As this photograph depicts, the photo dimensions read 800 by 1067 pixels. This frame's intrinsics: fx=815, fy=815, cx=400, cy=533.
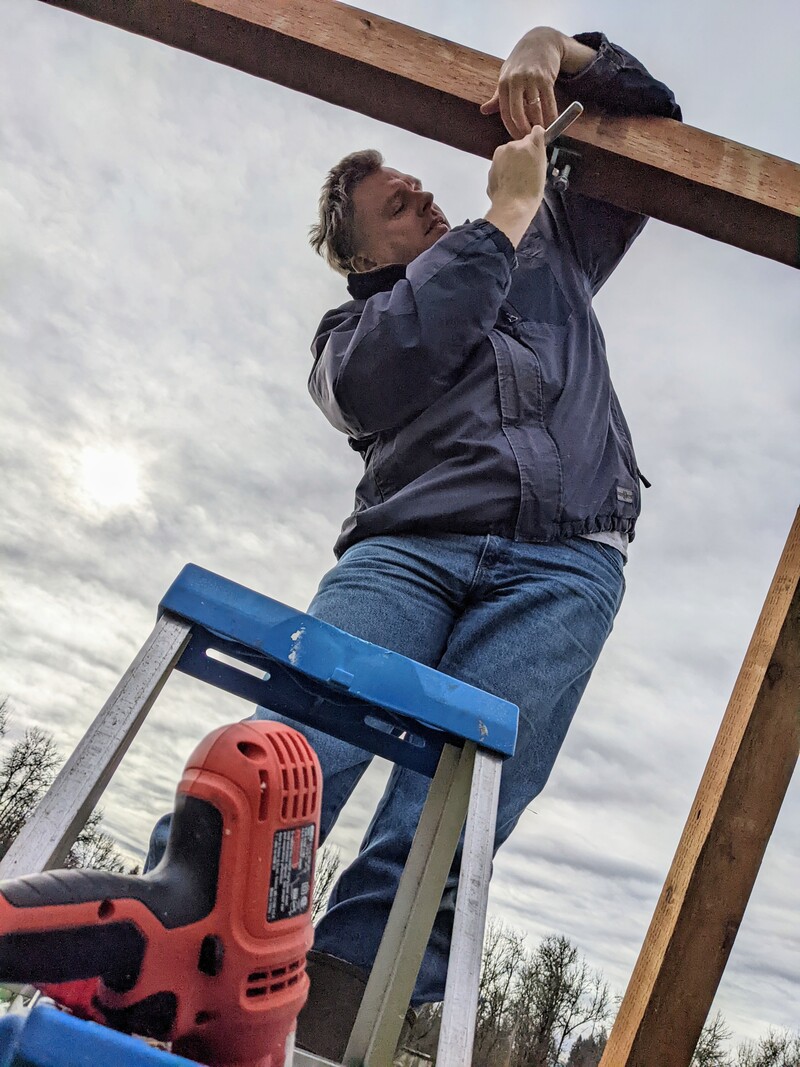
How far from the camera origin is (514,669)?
1263 millimetres

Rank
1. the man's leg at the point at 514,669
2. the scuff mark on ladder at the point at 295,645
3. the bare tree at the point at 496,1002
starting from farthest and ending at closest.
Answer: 1. the bare tree at the point at 496,1002
2. the man's leg at the point at 514,669
3. the scuff mark on ladder at the point at 295,645

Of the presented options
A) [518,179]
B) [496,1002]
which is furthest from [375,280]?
[496,1002]

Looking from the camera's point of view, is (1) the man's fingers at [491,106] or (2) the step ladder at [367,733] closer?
(2) the step ladder at [367,733]

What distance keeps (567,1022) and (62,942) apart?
2706 cm

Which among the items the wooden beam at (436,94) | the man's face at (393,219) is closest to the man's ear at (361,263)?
the man's face at (393,219)

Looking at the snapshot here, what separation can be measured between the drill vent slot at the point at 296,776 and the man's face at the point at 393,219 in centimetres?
127

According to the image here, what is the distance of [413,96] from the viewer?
5.11ft

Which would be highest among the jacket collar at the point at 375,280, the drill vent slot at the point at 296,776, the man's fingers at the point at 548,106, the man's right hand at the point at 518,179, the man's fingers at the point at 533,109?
the man's fingers at the point at 548,106

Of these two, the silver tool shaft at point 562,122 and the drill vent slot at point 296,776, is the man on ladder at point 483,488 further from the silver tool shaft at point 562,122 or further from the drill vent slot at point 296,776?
the drill vent slot at point 296,776

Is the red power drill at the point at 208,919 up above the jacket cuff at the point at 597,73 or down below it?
below

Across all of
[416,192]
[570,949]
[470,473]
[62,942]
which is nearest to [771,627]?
[470,473]

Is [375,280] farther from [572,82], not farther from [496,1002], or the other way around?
[496,1002]

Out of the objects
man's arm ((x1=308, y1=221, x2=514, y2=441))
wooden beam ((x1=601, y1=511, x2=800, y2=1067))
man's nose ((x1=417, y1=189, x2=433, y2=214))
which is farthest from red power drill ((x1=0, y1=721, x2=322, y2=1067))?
man's nose ((x1=417, y1=189, x2=433, y2=214))

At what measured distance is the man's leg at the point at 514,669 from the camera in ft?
3.93
